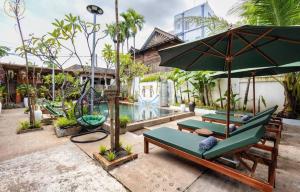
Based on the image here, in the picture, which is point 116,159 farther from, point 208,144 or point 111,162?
point 208,144

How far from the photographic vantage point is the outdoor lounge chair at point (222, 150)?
76.1 inches

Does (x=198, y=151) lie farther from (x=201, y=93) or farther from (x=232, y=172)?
(x=201, y=93)

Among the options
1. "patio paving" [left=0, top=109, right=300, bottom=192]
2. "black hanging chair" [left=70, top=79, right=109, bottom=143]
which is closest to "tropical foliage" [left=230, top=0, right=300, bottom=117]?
"patio paving" [left=0, top=109, right=300, bottom=192]

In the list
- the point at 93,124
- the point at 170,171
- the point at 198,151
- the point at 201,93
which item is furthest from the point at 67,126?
the point at 201,93

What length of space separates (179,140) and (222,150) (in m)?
0.92

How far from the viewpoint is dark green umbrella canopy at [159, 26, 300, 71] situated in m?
2.07

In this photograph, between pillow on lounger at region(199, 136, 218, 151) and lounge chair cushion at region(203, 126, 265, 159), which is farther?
pillow on lounger at region(199, 136, 218, 151)

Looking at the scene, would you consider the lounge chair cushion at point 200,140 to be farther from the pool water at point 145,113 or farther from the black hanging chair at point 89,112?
the pool water at point 145,113

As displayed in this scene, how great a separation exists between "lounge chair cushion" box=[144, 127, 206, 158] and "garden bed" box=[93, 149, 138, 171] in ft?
1.93

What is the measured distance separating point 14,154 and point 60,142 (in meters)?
0.96

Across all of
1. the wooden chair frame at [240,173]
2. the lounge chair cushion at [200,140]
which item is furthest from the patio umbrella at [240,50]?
the wooden chair frame at [240,173]

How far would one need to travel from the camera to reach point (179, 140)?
2.93 meters

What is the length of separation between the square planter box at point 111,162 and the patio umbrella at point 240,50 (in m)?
2.05

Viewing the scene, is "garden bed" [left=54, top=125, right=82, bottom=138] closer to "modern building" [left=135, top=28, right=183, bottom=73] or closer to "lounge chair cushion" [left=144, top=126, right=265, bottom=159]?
"lounge chair cushion" [left=144, top=126, right=265, bottom=159]
